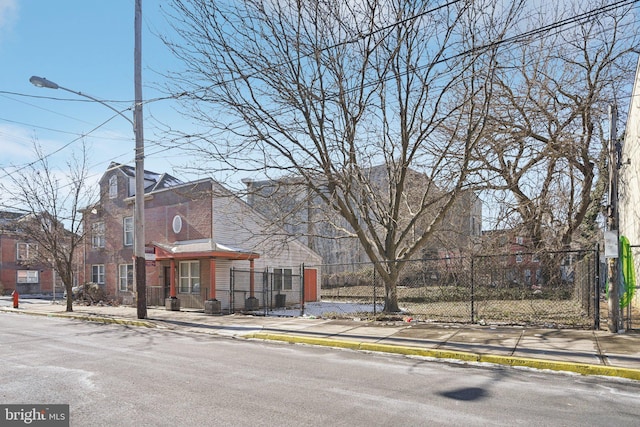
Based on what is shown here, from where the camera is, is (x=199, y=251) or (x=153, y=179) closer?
(x=199, y=251)

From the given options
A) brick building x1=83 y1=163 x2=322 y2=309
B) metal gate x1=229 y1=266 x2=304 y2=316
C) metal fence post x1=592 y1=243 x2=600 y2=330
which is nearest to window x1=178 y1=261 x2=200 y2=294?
brick building x1=83 y1=163 x2=322 y2=309

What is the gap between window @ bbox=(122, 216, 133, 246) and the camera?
26906 mm

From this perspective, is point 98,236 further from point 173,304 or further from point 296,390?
point 296,390

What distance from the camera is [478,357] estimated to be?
29.4 feet

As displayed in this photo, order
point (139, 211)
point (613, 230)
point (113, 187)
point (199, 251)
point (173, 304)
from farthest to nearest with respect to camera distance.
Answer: point (113, 187) → point (173, 304) → point (199, 251) → point (139, 211) → point (613, 230)

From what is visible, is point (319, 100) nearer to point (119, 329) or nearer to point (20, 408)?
point (119, 329)

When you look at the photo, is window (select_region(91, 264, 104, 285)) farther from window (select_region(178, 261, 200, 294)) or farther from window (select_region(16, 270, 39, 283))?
window (select_region(16, 270, 39, 283))

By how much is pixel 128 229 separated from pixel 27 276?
25.4 metres

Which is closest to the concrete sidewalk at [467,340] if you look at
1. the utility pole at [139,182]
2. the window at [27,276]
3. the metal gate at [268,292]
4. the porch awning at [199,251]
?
the utility pole at [139,182]

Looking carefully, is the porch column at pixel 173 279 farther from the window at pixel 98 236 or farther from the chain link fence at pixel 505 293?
the window at pixel 98 236

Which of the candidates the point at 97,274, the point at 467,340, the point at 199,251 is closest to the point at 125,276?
the point at 97,274

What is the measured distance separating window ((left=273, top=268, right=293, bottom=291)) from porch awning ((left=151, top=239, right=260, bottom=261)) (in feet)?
8.75

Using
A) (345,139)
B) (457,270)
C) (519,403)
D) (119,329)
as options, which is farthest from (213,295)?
(519,403)

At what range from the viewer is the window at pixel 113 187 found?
27875mm
